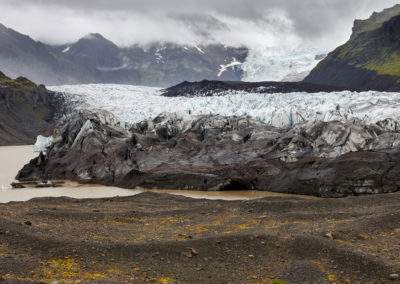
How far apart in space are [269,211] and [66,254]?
306 inches

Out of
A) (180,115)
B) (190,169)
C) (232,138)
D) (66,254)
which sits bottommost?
(66,254)

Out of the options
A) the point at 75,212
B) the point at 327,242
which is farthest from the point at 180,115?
the point at 327,242

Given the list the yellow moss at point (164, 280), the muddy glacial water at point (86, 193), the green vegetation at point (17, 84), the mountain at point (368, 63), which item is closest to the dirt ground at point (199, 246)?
the yellow moss at point (164, 280)

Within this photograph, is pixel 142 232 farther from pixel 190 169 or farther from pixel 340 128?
pixel 340 128

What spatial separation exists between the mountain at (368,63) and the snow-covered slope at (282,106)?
44268mm

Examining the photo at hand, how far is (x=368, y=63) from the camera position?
117375 mm

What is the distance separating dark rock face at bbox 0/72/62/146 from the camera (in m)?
69.1

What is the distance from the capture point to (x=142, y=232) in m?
12.2

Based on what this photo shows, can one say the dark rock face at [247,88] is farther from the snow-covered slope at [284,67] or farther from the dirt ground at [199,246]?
the snow-covered slope at [284,67]

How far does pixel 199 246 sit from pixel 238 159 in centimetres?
1900

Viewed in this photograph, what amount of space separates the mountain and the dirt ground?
84448 mm

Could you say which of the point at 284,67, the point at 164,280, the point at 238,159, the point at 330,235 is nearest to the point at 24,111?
the point at 238,159

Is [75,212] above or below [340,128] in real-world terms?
below

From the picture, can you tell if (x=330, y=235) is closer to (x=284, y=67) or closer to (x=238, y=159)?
(x=238, y=159)
